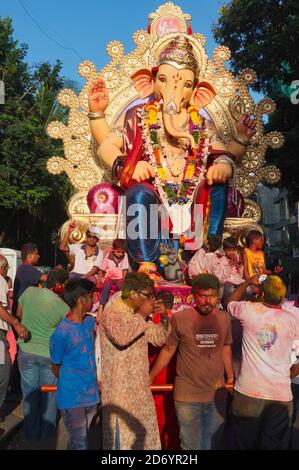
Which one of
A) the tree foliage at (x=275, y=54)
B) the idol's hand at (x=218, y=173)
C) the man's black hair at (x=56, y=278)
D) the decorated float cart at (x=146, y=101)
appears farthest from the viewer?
the tree foliage at (x=275, y=54)

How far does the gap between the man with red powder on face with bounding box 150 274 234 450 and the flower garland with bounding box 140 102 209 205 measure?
3940 millimetres

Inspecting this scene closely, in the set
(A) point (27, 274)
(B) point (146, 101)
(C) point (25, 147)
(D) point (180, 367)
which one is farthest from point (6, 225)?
(D) point (180, 367)

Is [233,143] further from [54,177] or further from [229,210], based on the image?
[54,177]

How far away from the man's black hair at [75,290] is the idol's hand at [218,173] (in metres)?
3.83

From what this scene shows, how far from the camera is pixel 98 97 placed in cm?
816

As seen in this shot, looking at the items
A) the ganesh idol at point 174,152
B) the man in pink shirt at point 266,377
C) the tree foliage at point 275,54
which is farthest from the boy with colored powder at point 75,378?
the tree foliage at point 275,54

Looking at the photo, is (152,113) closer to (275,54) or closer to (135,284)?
(135,284)

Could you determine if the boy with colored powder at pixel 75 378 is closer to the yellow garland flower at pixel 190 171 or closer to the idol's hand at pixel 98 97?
the yellow garland flower at pixel 190 171

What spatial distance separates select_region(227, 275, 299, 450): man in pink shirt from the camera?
328 centimetres

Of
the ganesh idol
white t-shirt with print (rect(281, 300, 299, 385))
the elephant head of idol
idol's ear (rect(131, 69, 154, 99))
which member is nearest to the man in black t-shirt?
the ganesh idol

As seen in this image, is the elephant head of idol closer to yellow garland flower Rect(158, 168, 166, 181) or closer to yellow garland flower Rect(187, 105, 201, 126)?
yellow garland flower Rect(187, 105, 201, 126)

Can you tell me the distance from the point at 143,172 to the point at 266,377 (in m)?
4.17

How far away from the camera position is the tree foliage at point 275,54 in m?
11.9

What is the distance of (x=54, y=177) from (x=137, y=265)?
12618mm
